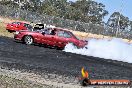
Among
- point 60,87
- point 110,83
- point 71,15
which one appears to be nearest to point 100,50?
point 60,87

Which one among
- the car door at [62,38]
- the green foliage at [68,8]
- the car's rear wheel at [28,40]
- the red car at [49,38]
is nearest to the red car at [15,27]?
the red car at [49,38]

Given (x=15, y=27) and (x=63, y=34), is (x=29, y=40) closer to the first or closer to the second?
(x=63, y=34)

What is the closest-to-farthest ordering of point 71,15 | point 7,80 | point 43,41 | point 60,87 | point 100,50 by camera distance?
point 7,80
point 60,87
point 43,41
point 100,50
point 71,15

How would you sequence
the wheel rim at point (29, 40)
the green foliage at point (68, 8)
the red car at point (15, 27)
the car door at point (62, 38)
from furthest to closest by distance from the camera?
the green foliage at point (68, 8) < the red car at point (15, 27) < the car door at point (62, 38) < the wheel rim at point (29, 40)

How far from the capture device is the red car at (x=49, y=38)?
80.7 feet

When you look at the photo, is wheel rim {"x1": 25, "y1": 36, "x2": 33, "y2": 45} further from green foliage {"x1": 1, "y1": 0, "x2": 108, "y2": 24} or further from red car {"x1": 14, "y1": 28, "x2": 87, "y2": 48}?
green foliage {"x1": 1, "y1": 0, "x2": 108, "y2": 24}

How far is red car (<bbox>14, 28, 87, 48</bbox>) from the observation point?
80.7 feet

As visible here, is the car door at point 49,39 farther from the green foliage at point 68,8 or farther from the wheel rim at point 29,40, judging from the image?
the green foliage at point 68,8

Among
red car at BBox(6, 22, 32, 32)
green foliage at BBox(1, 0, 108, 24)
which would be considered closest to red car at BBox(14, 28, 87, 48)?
red car at BBox(6, 22, 32, 32)

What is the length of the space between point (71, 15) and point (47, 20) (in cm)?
5490

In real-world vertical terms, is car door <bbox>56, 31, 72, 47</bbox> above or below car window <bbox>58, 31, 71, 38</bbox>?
below

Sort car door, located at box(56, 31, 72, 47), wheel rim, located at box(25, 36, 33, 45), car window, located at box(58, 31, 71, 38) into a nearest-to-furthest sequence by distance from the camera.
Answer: wheel rim, located at box(25, 36, 33, 45) → car door, located at box(56, 31, 72, 47) → car window, located at box(58, 31, 71, 38)

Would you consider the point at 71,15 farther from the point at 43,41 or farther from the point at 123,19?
the point at 43,41

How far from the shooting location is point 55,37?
977 inches
